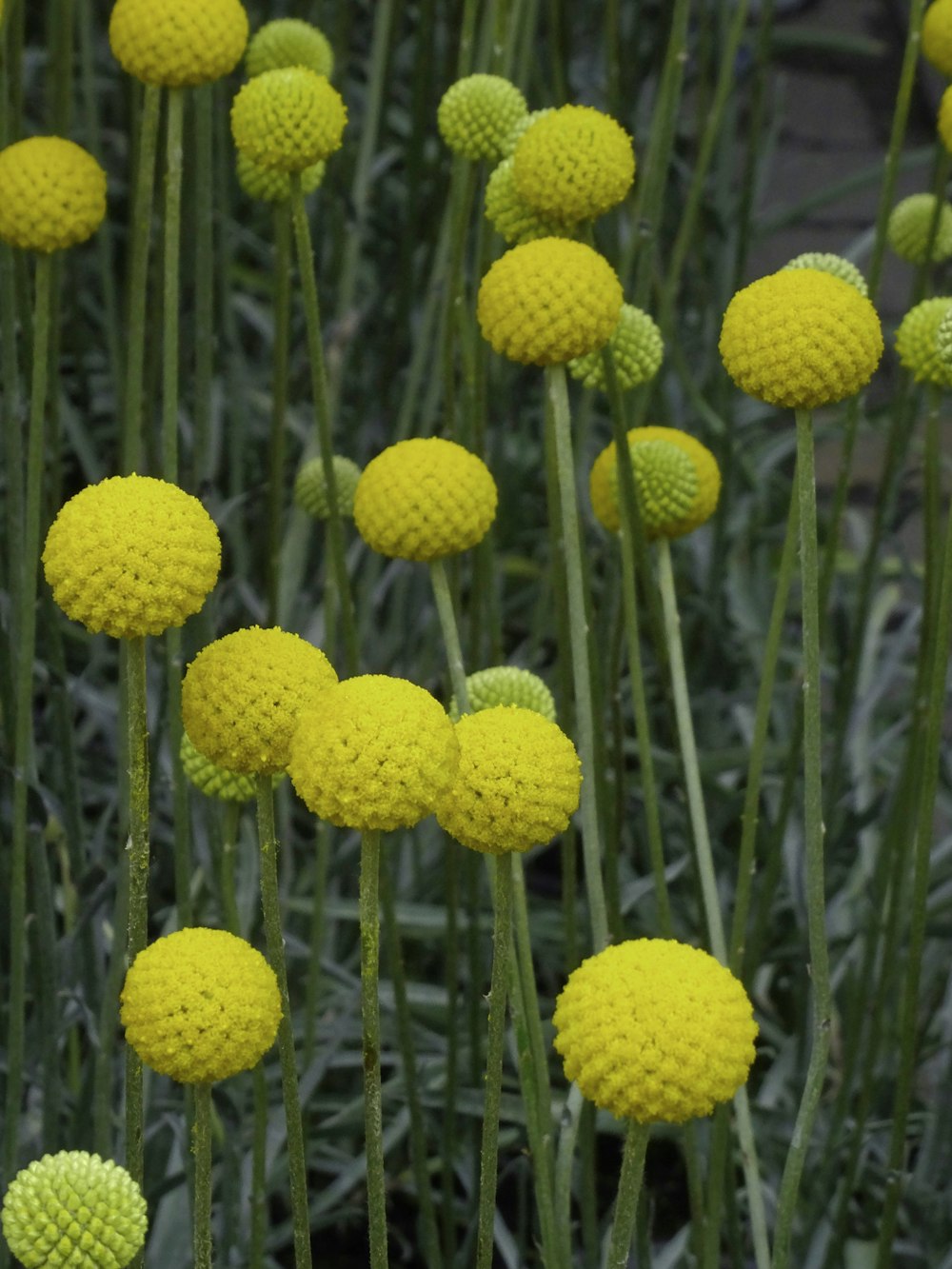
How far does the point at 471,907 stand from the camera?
105 centimetres

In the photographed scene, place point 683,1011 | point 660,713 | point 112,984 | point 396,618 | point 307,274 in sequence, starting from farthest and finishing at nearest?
point 660,713
point 396,618
point 112,984
point 307,274
point 683,1011

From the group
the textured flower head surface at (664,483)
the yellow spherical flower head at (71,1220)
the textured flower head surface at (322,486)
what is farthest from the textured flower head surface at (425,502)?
the textured flower head surface at (322,486)

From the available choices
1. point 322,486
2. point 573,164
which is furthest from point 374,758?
point 322,486

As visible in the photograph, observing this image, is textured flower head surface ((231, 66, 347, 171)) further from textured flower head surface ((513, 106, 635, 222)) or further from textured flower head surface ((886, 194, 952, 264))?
textured flower head surface ((886, 194, 952, 264))

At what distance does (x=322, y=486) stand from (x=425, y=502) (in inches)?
20.0

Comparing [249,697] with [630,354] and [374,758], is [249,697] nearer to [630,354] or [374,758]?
[374,758]

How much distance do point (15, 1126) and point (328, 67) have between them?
73 centimetres

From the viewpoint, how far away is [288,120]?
0.85 meters

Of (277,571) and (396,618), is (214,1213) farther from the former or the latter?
(396,618)

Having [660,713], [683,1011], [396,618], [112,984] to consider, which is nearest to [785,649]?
[660,713]

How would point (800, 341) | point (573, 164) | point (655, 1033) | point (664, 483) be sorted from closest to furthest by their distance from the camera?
point (655, 1033)
point (800, 341)
point (573, 164)
point (664, 483)

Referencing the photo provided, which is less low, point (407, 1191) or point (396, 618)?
point (396, 618)

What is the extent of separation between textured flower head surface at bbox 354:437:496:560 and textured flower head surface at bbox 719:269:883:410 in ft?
0.36

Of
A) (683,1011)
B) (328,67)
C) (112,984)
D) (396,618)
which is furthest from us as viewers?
(396,618)
